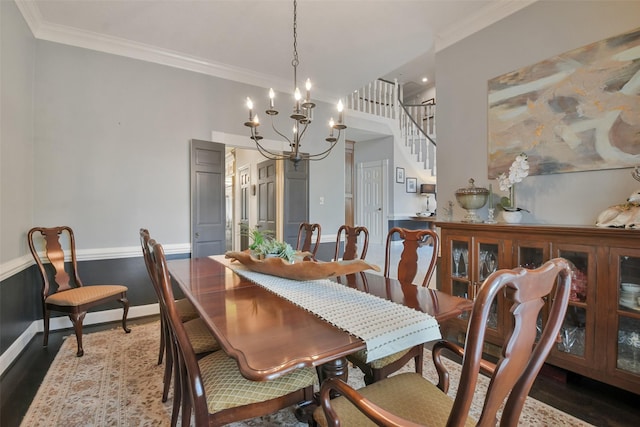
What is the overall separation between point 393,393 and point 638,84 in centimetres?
253

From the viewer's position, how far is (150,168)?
344 centimetres

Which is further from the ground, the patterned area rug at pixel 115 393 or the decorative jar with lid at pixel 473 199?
the decorative jar with lid at pixel 473 199

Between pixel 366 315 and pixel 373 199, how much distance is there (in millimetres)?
6581

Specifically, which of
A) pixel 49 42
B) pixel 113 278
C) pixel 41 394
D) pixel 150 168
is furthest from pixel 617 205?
pixel 49 42

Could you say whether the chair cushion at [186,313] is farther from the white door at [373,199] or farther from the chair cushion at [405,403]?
the white door at [373,199]

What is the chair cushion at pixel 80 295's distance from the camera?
2.46 metres

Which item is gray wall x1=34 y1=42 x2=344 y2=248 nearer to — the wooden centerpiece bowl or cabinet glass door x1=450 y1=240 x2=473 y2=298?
the wooden centerpiece bowl

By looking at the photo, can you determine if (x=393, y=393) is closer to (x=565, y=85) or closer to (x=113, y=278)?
(x=565, y=85)

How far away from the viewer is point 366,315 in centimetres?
120

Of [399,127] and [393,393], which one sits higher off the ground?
[399,127]

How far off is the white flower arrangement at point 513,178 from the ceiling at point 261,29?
53.5 inches

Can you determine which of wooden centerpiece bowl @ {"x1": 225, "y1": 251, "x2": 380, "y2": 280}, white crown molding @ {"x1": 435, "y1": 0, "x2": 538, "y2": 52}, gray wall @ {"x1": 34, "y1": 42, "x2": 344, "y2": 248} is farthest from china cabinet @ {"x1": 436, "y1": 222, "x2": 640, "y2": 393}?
gray wall @ {"x1": 34, "y1": 42, "x2": 344, "y2": 248}

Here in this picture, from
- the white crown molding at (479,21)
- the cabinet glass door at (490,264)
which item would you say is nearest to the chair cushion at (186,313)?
the cabinet glass door at (490,264)

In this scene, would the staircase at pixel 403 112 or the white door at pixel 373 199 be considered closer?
the staircase at pixel 403 112
